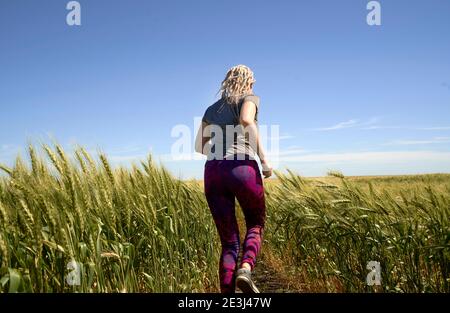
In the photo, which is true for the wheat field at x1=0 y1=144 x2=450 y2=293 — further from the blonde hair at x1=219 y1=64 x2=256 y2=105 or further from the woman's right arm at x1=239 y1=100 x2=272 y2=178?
the blonde hair at x1=219 y1=64 x2=256 y2=105

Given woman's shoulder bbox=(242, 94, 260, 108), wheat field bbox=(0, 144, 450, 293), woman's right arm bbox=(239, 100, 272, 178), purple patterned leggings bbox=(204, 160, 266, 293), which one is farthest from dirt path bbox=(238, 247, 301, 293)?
woman's shoulder bbox=(242, 94, 260, 108)

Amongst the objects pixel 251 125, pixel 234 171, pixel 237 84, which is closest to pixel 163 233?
pixel 234 171

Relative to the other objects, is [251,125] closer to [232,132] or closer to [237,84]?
[232,132]

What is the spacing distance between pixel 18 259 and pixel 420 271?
105 inches

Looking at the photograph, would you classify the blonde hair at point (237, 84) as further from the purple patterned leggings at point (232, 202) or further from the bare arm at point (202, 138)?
the purple patterned leggings at point (232, 202)

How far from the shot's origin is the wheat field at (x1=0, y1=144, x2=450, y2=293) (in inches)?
84.5

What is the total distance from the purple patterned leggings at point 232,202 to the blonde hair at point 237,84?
509mm

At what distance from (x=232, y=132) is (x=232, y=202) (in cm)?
52

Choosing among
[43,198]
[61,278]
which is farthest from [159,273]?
[43,198]

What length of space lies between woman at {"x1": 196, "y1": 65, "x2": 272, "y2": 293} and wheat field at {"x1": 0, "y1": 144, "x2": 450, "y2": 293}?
0.47 metres
